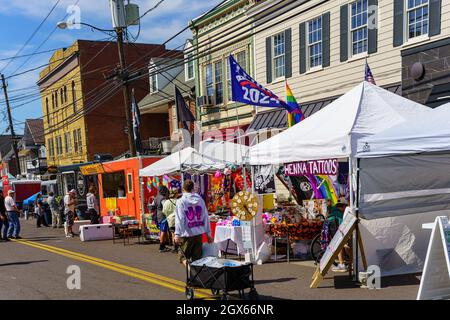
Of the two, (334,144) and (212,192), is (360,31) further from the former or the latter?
(334,144)

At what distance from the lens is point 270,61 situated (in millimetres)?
18828

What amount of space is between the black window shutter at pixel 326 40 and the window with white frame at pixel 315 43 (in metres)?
0.30

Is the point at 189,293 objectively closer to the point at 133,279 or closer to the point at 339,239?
the point at 133,279

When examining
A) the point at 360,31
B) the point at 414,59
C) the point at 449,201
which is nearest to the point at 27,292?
the point at 449,201

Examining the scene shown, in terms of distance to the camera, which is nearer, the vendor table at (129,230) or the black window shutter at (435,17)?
the black window shutter at (435,17)

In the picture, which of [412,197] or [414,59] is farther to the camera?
[414,59]

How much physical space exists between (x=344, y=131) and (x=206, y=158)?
5806 millimetres

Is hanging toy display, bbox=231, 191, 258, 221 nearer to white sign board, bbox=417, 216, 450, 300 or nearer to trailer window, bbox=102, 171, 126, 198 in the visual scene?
white sign board, bbox=417, 216, 450, 300

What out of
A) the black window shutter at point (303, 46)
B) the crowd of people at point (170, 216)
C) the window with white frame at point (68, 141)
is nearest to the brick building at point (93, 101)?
the window with white frame at point (68, 141)

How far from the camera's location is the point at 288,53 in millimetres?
17938

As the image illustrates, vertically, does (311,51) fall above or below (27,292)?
above

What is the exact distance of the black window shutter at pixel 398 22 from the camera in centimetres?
1356

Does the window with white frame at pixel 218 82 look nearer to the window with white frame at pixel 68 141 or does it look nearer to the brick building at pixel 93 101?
the brick building at pixel 93 101

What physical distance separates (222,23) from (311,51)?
5.06m
